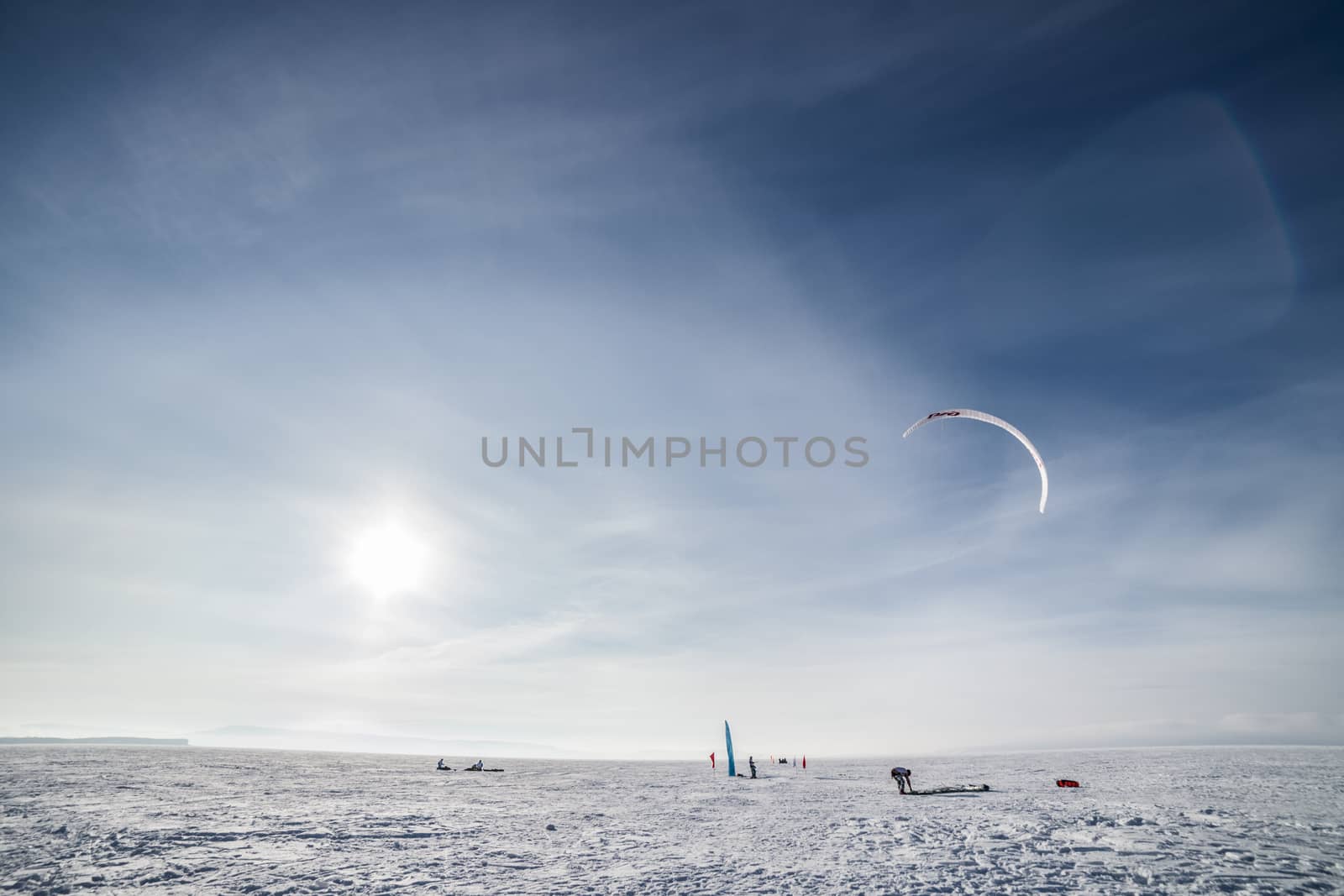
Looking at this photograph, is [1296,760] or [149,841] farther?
[1296,760]

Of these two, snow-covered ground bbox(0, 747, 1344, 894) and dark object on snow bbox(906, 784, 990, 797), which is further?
dark object on snow bbox(906, 784, 990, 797)

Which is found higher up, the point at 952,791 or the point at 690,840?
the point at 690,840

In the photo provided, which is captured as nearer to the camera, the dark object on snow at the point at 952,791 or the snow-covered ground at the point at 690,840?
the snow-covered ground at the point at 690,840

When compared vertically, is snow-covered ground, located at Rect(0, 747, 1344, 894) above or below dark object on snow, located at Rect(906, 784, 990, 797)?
above

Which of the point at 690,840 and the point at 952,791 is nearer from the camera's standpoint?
the point at 690,840

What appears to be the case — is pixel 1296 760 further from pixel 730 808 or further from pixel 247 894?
pixel 247 894

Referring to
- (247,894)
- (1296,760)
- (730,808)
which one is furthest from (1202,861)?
(1296,760)

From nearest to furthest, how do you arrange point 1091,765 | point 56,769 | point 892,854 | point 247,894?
1. point 247,894
2. point 892,854
3. point 56,769
4. point 1091,765

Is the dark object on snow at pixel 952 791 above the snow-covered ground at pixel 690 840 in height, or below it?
below
